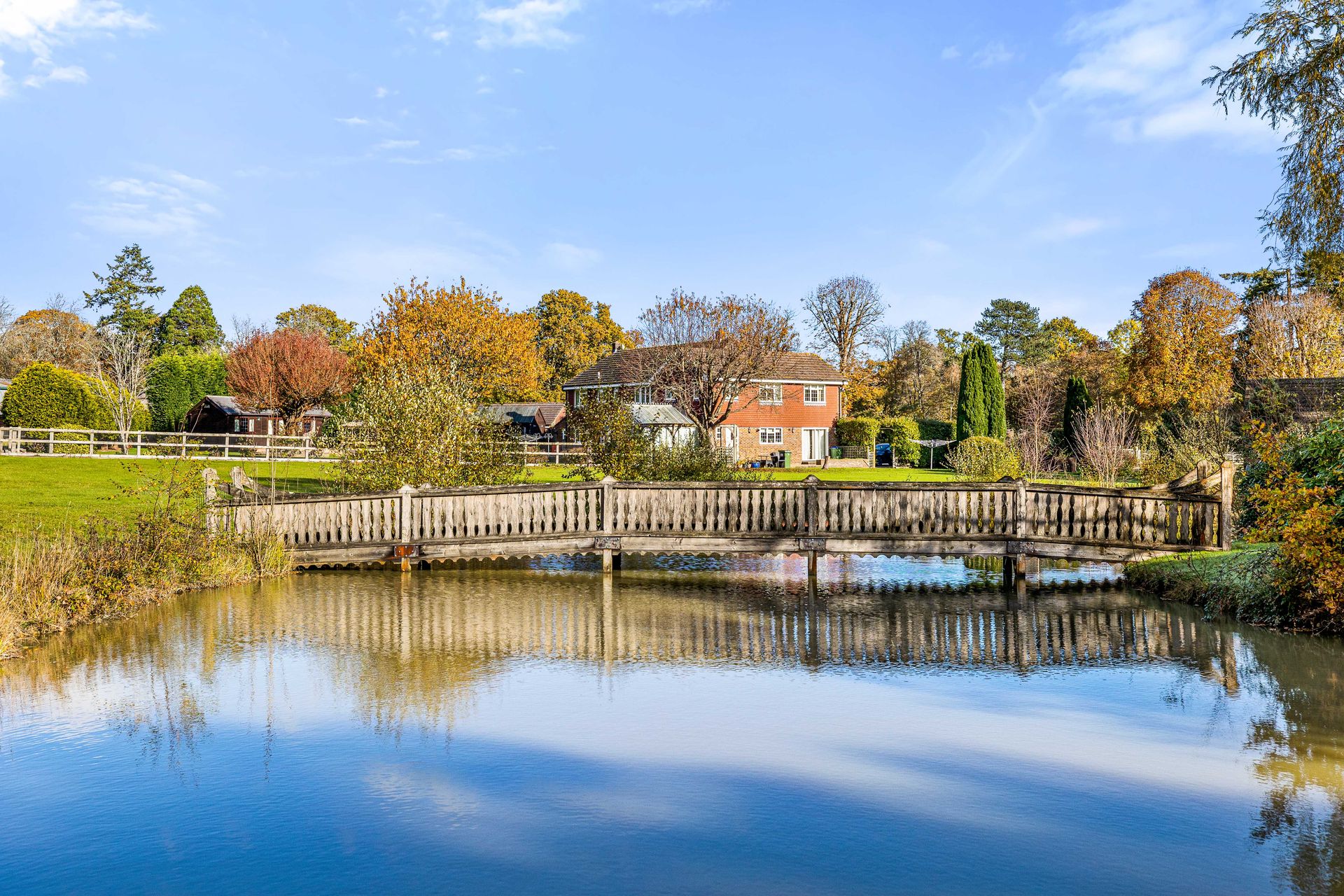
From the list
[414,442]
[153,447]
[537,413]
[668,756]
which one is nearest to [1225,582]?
[668,756]

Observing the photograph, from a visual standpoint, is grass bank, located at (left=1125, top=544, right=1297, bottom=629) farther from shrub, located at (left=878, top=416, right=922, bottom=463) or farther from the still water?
shrub, located at (left=878, top=416, right=922, bottom=463)

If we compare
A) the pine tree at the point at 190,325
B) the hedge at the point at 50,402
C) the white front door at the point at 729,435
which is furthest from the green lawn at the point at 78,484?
the pine tree at the point at 190,325

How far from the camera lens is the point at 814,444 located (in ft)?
210

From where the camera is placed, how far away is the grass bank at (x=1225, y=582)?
13375 mm

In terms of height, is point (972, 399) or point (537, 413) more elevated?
point (972, 399)

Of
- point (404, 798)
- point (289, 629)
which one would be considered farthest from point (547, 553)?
point (404, 798)

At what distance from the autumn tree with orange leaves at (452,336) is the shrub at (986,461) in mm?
25573

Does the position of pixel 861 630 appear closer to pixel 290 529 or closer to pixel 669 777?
pixel 669 777

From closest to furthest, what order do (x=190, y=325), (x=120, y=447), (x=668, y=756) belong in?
(x=668, y=756)
(x=120, y=447)
(x=190, y=325)

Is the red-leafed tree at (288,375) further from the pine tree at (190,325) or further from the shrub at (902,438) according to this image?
the shrub at (902,438)

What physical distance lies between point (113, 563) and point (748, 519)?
32.4ft

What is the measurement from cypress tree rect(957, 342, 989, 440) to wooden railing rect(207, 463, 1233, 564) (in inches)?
1547

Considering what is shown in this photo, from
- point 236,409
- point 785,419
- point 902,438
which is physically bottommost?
point 902,438

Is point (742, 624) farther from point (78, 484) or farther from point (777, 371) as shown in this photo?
point (777, 371)
